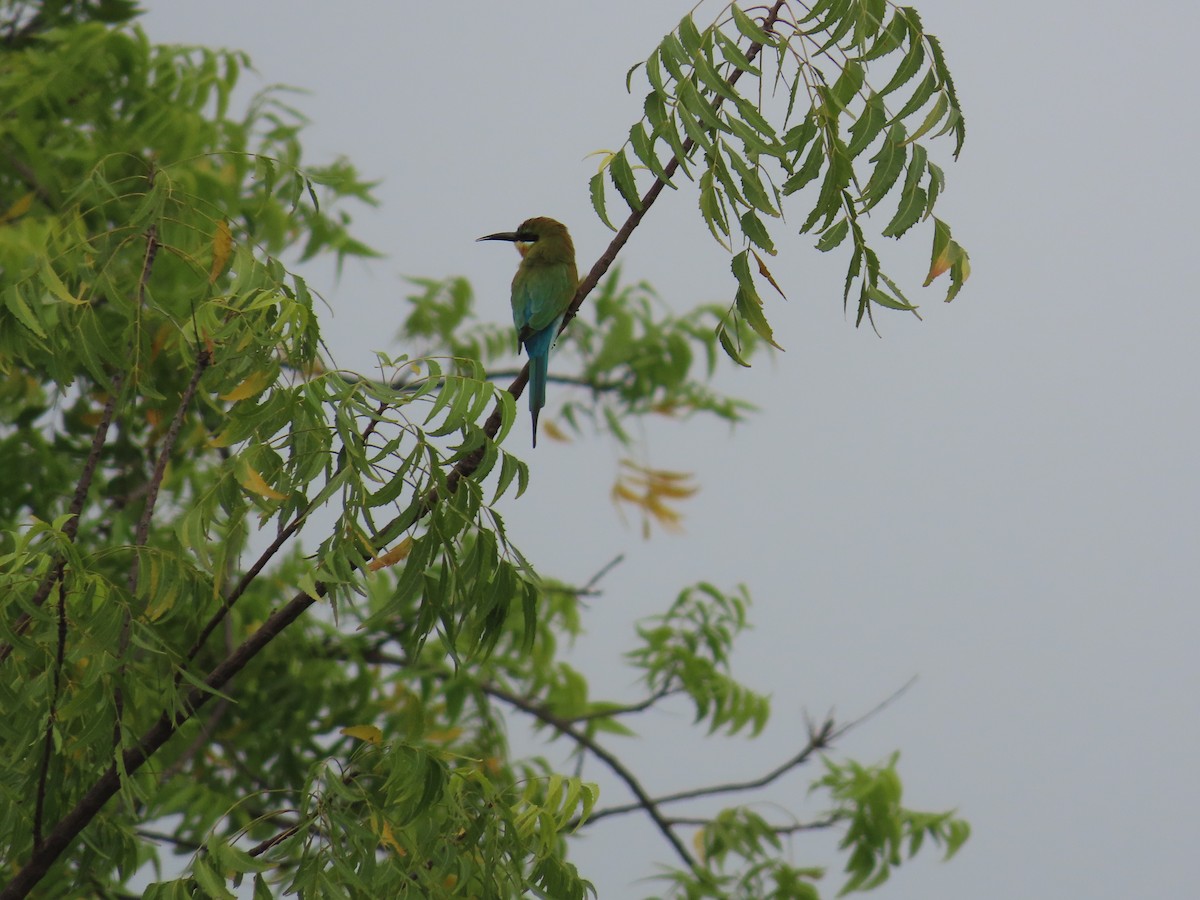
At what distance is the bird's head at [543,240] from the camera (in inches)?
80.7

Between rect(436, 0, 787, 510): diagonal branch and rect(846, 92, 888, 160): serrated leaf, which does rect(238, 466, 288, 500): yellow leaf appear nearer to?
rect(436, 0, 787, 510): diagonal branch

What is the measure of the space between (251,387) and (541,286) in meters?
0.95

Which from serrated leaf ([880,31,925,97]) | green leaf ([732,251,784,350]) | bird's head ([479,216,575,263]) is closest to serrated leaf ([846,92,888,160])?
serrated leaf ([880,31,925,97])

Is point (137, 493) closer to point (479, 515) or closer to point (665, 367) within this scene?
point (665, 367)

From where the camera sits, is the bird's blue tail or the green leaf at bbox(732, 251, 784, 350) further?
the bird's blue tail

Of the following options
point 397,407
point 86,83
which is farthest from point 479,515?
point 86,83

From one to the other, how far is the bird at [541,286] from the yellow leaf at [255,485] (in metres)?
0.65

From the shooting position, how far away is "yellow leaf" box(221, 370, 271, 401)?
1.04m

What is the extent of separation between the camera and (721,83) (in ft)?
3.25

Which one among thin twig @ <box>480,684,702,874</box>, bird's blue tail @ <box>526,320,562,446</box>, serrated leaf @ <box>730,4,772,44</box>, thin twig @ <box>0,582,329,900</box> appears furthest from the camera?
thin twig @ <box>480,684,702,874</box>

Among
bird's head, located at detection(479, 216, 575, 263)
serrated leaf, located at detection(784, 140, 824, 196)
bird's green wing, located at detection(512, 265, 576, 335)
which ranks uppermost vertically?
bird's head, located at detection(479, 216, 575, 263)

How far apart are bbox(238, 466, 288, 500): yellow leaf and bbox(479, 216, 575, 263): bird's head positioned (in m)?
0.97

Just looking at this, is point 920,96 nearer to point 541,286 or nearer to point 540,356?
point 540,356

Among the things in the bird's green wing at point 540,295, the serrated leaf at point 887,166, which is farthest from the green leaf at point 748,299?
the bird's green wing at point 540,295
